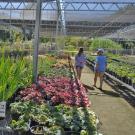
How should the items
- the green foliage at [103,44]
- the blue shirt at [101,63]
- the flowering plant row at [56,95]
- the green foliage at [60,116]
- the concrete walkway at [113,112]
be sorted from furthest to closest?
1. the green foliage at [103,44]
2. the blue shirt at [101,63]
3. the concrete walkway at [113,112]
4. the flowering plant row at [56,95]
5. the green foliage at [60,116]

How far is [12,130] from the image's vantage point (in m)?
4.27

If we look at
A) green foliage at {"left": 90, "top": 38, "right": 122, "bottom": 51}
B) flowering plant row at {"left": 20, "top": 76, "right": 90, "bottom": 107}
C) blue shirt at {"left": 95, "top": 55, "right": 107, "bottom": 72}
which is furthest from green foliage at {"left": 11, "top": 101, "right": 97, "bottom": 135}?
green foliage at {"left": 90, "top": 38, "right": 122, "bottom": 51}

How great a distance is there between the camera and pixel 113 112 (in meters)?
8.19

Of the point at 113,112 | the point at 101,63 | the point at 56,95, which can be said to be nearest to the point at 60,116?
the point at 56,95

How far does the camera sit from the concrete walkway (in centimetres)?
652

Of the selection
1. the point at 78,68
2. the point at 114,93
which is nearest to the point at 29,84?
the point at 114,93

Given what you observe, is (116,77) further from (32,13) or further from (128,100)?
(32,13)

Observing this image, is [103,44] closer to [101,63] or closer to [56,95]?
[101,63]

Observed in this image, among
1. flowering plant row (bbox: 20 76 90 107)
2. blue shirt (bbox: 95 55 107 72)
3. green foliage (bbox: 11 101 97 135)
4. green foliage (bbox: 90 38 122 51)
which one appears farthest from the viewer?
green foliage (bbox: 90 38 122 51)

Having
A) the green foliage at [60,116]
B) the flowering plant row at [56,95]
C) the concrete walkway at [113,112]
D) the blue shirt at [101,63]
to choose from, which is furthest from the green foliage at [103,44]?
the green foliage at [60,116]

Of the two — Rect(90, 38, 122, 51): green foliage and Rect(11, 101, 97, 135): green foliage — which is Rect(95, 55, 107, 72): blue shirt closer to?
Rect(11, 101, 97, 135): green foliage

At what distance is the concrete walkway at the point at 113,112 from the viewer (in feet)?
21.4

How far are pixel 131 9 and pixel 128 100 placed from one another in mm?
12047

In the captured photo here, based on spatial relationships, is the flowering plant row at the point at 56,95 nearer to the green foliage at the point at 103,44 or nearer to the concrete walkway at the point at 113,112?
the concrete walkway at the point at 113,112
